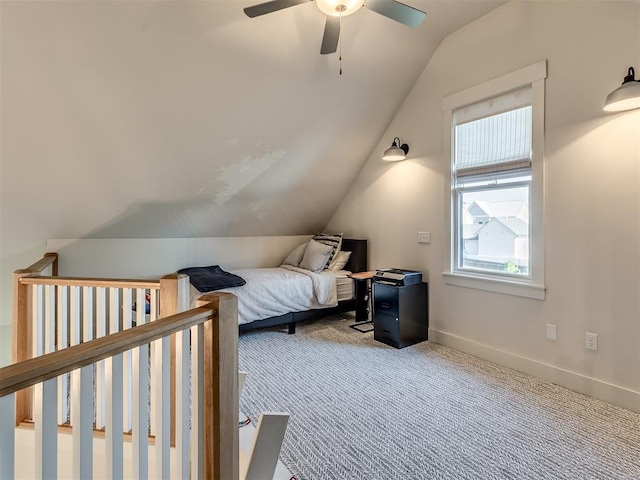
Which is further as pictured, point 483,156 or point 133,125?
point 483,156

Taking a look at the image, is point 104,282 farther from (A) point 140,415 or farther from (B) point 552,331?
(B) point 552,331

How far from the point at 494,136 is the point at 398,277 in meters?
1.51

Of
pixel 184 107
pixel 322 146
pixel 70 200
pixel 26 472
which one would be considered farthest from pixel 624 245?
pixel 70 200

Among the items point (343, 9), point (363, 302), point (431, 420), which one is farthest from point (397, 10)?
point (363, 302)

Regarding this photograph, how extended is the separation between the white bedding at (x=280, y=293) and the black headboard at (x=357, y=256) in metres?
0.32

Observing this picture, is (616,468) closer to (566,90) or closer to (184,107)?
(566,90)

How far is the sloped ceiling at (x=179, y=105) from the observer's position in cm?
230

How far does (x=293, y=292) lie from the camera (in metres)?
3.88

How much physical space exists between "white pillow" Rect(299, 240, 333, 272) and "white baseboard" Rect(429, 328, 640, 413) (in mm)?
1560

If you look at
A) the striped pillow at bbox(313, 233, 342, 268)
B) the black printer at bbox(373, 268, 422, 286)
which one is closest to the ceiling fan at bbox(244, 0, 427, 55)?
the black printer at bbox(373, 268, 422, 286)

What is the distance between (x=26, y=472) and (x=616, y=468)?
2905mm

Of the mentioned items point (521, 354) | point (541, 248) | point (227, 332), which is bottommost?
point (521, 354)

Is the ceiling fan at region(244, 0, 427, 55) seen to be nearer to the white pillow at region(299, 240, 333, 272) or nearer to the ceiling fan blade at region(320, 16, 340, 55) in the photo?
the ceiling fan blade at region(320, 16, 340, 55)

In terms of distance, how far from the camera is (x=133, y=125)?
9.39 ft
